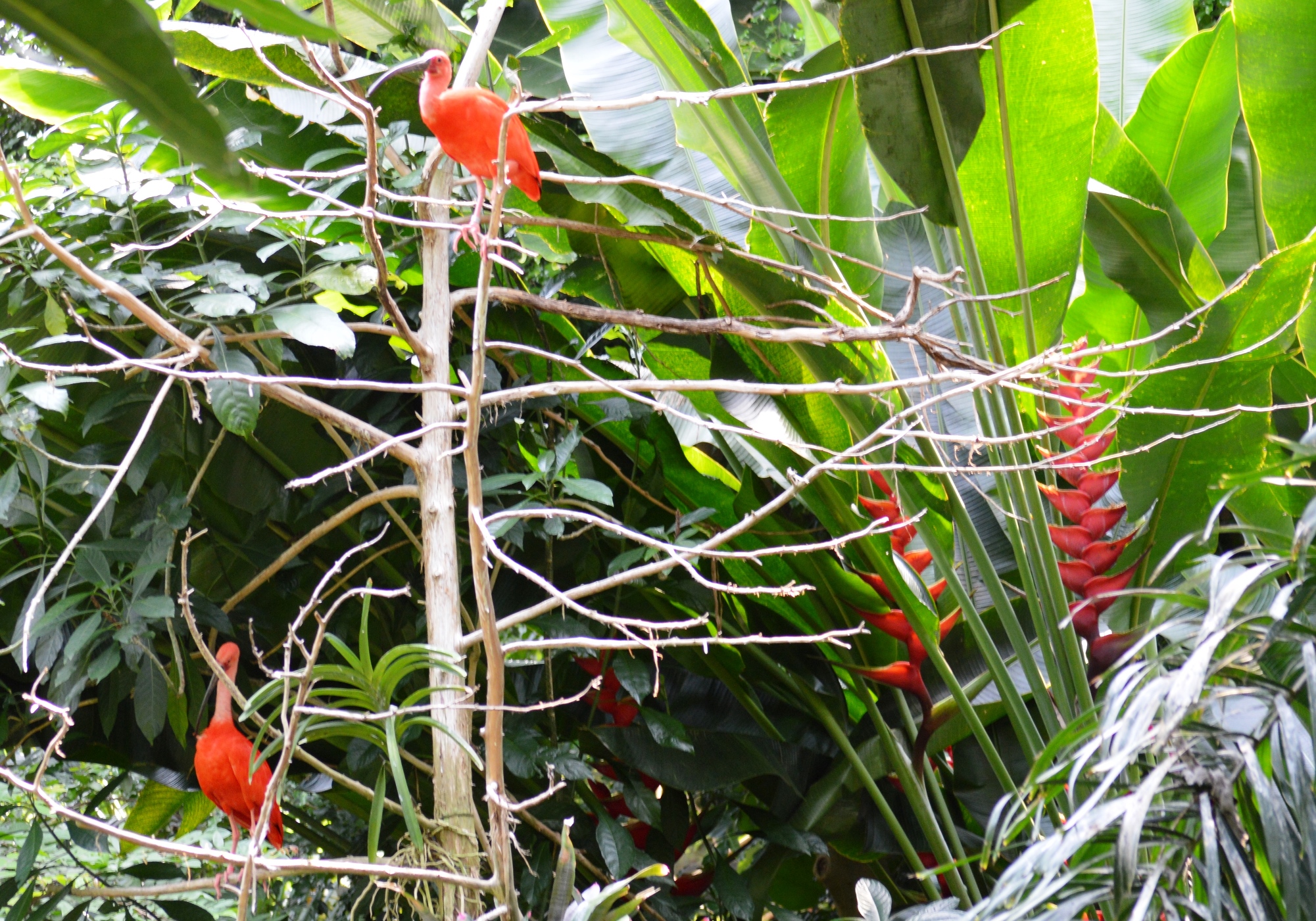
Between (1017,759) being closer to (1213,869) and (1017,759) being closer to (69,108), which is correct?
(1213,869)

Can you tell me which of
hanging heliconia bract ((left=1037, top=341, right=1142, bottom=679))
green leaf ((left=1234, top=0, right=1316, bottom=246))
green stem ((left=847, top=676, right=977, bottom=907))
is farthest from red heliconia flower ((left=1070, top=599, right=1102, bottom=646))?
green leaf ((left=1234, top=0, right=1316, bottom=246))

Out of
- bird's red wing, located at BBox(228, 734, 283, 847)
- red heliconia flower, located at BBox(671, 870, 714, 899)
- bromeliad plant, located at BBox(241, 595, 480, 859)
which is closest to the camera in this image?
bromeliad plant, located at BBox(241, 595, 480, 859)

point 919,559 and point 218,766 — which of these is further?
point 919,559

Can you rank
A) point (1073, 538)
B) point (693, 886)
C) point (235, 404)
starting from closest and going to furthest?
point (235, 404), point (1073, 538), point (693, 886)

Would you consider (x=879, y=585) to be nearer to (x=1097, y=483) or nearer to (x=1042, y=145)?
(x=1097, y=483)

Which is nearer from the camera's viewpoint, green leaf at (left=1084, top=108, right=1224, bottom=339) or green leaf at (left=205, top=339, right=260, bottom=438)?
green leaf at (left=205, top=339, right=260, bottom=438)

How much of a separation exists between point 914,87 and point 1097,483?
0.56m

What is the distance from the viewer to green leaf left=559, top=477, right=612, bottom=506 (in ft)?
3.70

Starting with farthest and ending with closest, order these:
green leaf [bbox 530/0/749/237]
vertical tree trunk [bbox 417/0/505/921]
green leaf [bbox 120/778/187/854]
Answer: green leaf [bbox 120/778/187/854], green leaf [bbox 530/0/749/237], vertical tree trunk [bbox 417/0/505/921]

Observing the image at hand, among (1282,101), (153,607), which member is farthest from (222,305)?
(1282,101)

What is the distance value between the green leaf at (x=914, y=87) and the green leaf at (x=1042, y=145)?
49 mm

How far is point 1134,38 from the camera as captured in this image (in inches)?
66.6

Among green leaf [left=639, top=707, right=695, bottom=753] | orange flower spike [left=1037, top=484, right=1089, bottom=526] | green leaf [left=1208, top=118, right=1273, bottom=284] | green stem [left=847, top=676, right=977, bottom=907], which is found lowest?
green stem [left=847, top=676, right=977, bottom=907]

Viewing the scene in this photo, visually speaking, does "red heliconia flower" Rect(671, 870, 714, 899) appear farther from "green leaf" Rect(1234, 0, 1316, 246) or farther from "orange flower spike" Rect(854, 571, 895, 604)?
"green leaf" Rect(1234, 0, 1316, 246)
